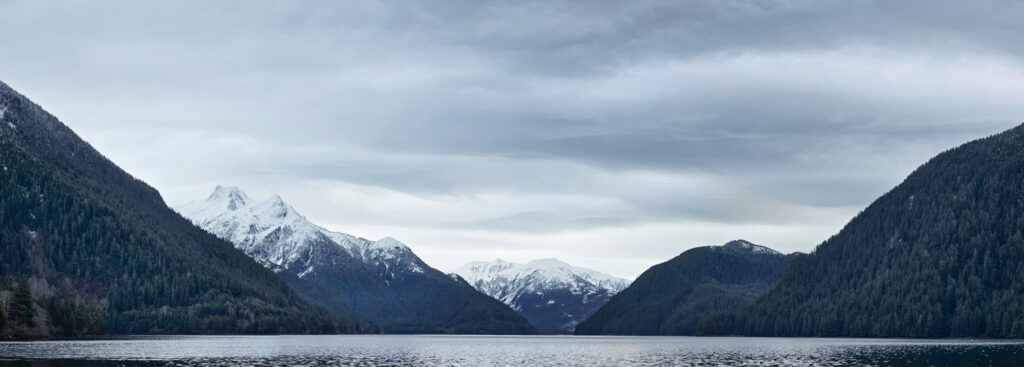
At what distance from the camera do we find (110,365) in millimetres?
119500

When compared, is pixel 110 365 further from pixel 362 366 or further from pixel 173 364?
pixel 362 366

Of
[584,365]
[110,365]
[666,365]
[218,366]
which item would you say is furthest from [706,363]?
[110,365]

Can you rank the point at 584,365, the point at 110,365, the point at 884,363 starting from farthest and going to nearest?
1. the point at 584,365
2. the point at 884,363
3. the point at 110,365

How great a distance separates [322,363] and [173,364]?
20.4 meters

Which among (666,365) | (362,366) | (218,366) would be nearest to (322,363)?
(362,366)

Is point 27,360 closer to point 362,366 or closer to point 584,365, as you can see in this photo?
point 362,366

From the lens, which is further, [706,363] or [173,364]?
[706,363]

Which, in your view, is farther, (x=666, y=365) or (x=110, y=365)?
(x=666, y=365)

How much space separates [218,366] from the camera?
12288 centimetres

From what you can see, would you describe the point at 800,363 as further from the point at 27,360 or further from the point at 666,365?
the point at 27,360

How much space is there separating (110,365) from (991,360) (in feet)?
381

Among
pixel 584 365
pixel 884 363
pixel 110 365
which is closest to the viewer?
pixel 110 365

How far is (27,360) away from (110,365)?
1291cm

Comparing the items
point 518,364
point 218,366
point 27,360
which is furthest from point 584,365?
point 27,360
